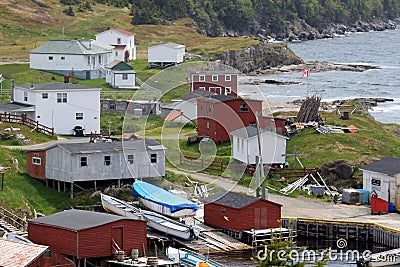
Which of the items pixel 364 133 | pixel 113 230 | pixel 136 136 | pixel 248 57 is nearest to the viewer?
pixel 113 230

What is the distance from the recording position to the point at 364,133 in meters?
70.3

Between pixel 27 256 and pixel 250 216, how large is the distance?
13.5 metres

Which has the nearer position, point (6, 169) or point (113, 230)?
point (113, 230)

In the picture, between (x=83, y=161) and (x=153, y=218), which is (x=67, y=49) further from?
(x=153, y=218)

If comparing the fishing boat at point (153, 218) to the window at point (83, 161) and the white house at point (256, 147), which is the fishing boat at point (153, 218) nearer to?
the window at point (83, 161)

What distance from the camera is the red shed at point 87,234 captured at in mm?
44406

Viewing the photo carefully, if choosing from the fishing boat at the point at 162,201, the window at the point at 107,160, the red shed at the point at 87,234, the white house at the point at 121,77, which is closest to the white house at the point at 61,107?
the window at the point at 107,160

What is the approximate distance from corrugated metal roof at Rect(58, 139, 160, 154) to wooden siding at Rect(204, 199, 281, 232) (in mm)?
8068

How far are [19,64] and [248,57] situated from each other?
47003mm

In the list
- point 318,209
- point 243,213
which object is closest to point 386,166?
point 318,209

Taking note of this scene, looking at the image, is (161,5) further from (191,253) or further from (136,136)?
(191,253)

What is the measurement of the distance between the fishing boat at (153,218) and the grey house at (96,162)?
2320mm

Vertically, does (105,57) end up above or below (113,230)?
above

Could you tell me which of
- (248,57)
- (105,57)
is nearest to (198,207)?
(105,57)
